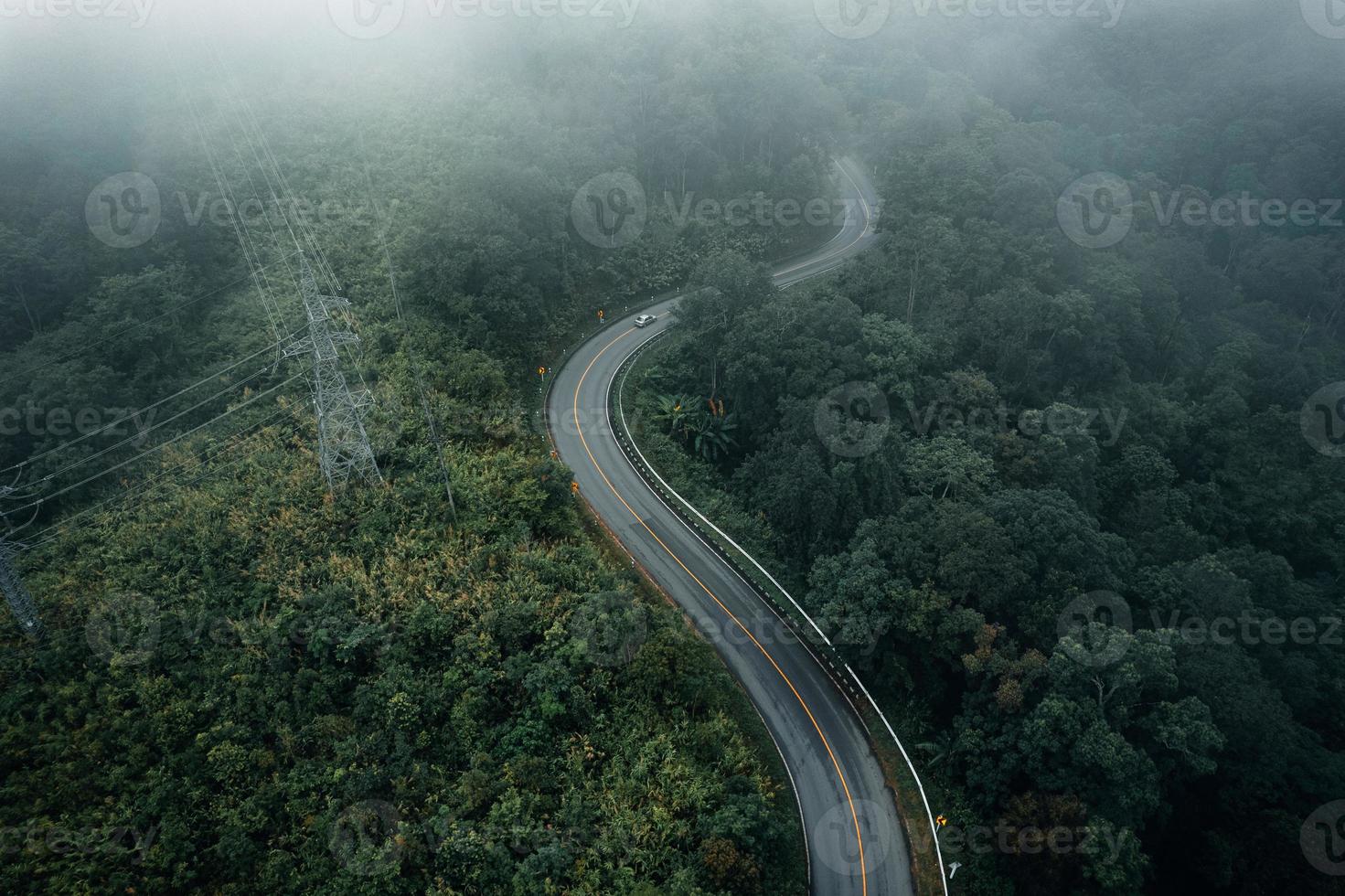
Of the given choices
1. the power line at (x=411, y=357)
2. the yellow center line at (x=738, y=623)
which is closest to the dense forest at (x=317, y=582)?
the power line at (x=411, y=357)

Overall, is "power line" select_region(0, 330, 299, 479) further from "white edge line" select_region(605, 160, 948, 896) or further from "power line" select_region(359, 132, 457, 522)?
"white edge line" select_region(605, 160, 948, 896)

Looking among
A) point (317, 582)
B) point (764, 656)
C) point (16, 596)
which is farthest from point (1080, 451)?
point (16, 596)

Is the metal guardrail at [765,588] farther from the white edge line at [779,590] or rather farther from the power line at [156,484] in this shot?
the power line at [156,484]

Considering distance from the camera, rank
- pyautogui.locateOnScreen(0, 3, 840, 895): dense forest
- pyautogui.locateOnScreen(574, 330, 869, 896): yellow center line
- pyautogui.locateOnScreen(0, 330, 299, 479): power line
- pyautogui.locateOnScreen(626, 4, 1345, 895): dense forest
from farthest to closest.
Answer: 1. pyautogui.locateOnScreen(0, 330, 299, 479): power line
2. pyautogui.locateOnScreen(626, 4, 1345, 895): dense forest
3. pyautogui.locateOnScreen(574, 330, 869, 896): yellow center line
4. pyautogui.locateOnScreen(0, 3, 840, 895): dense forest

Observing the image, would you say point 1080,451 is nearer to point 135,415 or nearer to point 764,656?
point 764,656

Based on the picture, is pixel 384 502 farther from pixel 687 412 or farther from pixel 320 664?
pixel 687 412

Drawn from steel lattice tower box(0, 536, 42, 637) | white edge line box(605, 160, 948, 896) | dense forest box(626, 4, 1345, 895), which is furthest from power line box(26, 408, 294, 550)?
dense forest box(626, 4, 1345, 895)

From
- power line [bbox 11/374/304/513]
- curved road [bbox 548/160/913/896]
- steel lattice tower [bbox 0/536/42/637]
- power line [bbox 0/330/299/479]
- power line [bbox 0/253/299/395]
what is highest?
power line [bbox 0/253/299/395]
